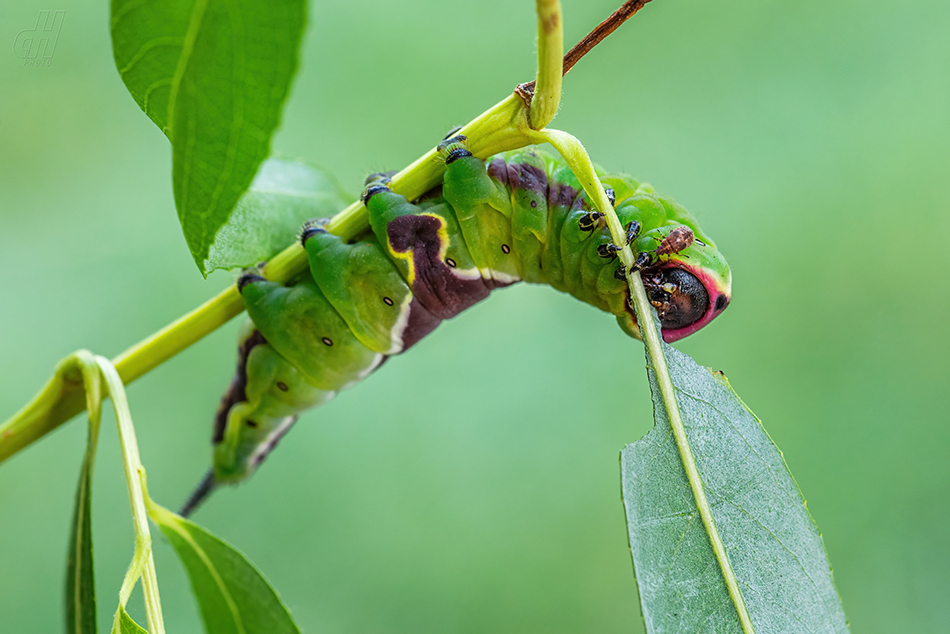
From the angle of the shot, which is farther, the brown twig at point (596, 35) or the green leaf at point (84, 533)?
the green leaf at point (84, 533)

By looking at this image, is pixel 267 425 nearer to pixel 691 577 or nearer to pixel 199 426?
pixel 691 577

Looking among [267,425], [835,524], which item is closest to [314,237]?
[267,425]

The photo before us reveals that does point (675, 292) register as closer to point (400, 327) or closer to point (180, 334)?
point (400, 327)

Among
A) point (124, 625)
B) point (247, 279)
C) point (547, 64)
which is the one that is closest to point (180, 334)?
point (247, 279)

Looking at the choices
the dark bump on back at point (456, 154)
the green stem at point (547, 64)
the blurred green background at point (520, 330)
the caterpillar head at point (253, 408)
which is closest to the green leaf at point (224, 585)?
the caterpillar head at point (253, 408)

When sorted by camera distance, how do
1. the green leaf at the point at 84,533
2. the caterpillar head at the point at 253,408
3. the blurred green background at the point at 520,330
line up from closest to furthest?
the green leaf at the point at 84,533 → the caterpillar head at the point at 253,408 → the blurred green background at the point at 520,330

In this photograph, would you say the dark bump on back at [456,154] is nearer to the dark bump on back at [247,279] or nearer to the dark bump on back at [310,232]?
the dark bump on back at [310,232]

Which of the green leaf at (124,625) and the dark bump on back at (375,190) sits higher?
the dark bump on back at (375,190)
